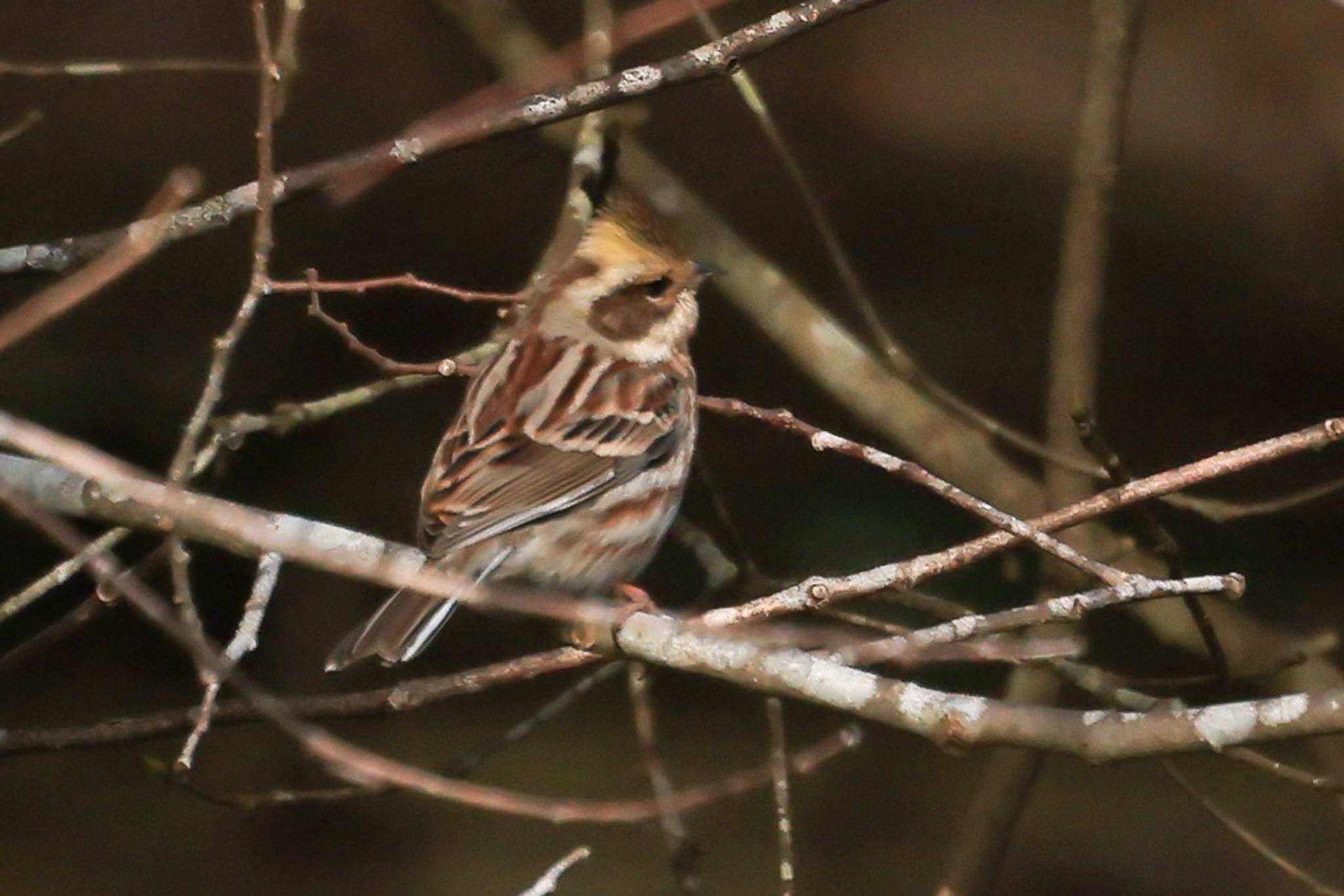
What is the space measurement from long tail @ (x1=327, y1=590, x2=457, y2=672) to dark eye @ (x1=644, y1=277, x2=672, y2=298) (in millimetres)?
1229

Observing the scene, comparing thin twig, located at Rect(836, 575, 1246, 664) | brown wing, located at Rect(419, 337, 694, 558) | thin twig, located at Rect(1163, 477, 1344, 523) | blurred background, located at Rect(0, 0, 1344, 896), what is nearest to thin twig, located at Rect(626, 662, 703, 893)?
brown wing, located at Rect(419, 337, 694, 558)

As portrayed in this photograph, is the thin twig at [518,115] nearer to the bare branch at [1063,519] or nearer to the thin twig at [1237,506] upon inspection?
the bare branch at [1063,519]

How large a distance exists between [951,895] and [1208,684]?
745 mm

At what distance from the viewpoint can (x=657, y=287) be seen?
4.88 metres

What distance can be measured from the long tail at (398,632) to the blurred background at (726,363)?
2.58 m

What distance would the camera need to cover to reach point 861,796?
7.19 metres

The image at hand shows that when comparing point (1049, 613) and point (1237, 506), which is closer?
point (1049, 613)

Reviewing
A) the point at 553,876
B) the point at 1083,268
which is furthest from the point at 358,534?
the point at 1083,268

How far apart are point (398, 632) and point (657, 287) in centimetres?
137

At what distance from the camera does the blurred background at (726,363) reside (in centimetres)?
648

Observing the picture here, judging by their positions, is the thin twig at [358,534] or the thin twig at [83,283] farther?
the thin twig at [83,283]

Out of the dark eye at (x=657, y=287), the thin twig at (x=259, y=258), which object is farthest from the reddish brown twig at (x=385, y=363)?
the dark eye at (x=657, y=287)

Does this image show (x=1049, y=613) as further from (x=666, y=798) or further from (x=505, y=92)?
(x=505, y=92)

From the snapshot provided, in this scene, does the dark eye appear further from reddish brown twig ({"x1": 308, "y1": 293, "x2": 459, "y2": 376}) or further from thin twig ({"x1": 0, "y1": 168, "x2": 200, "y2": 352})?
thin twig ({"x1": 0, "y1": 168, "x2": 200, "y2": 352})
